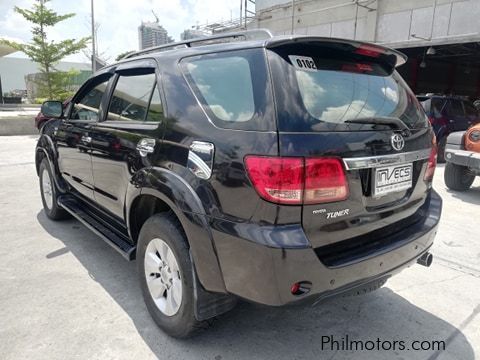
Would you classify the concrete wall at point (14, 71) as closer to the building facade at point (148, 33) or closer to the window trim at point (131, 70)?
the building facade at point (148, 33)

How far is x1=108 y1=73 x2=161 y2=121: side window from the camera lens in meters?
2.66

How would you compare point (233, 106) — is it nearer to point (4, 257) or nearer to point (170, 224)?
point (170, 224)

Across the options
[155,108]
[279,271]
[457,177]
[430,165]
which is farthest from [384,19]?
[279,271]

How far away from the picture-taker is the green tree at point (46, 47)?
15320mm

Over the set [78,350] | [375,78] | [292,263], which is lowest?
[78,350]

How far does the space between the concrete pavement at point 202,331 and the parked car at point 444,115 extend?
650 centimetres

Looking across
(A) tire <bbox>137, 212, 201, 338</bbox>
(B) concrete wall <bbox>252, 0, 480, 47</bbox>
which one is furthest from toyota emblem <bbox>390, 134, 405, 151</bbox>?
(B) concrete wall <bbox>252, 0, 480, 47</bbox>

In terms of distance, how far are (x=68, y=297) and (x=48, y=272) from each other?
21.5 inches

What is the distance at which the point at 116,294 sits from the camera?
2.96 meters

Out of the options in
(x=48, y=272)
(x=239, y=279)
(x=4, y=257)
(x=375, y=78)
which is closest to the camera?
(x=239, y=279)

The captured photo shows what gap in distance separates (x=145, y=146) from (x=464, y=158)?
17.3 feet

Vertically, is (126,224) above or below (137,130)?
below

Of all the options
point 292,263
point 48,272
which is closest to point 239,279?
point 292,263

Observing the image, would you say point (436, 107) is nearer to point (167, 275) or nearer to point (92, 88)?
point (92, 88)
